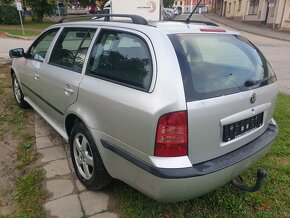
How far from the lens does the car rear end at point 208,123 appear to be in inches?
76.7

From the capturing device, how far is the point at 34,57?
3.93 metres

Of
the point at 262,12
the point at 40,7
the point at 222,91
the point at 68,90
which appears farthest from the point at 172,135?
the point at 262,12

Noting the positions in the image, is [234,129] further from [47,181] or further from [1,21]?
[1,21]

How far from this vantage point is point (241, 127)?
7.52ft

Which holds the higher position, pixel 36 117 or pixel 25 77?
pixel 25 77

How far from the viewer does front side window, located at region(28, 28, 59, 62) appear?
11.8ft

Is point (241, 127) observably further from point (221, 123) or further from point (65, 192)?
point (65, 192)

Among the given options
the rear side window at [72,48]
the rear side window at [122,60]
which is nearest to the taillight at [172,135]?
the rear side window at [122,60]

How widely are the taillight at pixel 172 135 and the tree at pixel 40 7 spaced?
26869mm

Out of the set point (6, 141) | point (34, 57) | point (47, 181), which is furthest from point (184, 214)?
point (34, 57)

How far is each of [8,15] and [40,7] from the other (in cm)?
301

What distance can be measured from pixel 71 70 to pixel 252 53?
1.82 metres

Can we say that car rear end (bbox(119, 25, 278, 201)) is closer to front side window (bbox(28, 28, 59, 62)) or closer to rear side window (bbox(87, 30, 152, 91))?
rear side window (bbox(87, 30, 152, 91))

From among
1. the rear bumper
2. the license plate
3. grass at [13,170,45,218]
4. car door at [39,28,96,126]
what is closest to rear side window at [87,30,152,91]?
car door at [39,28,96,126]
